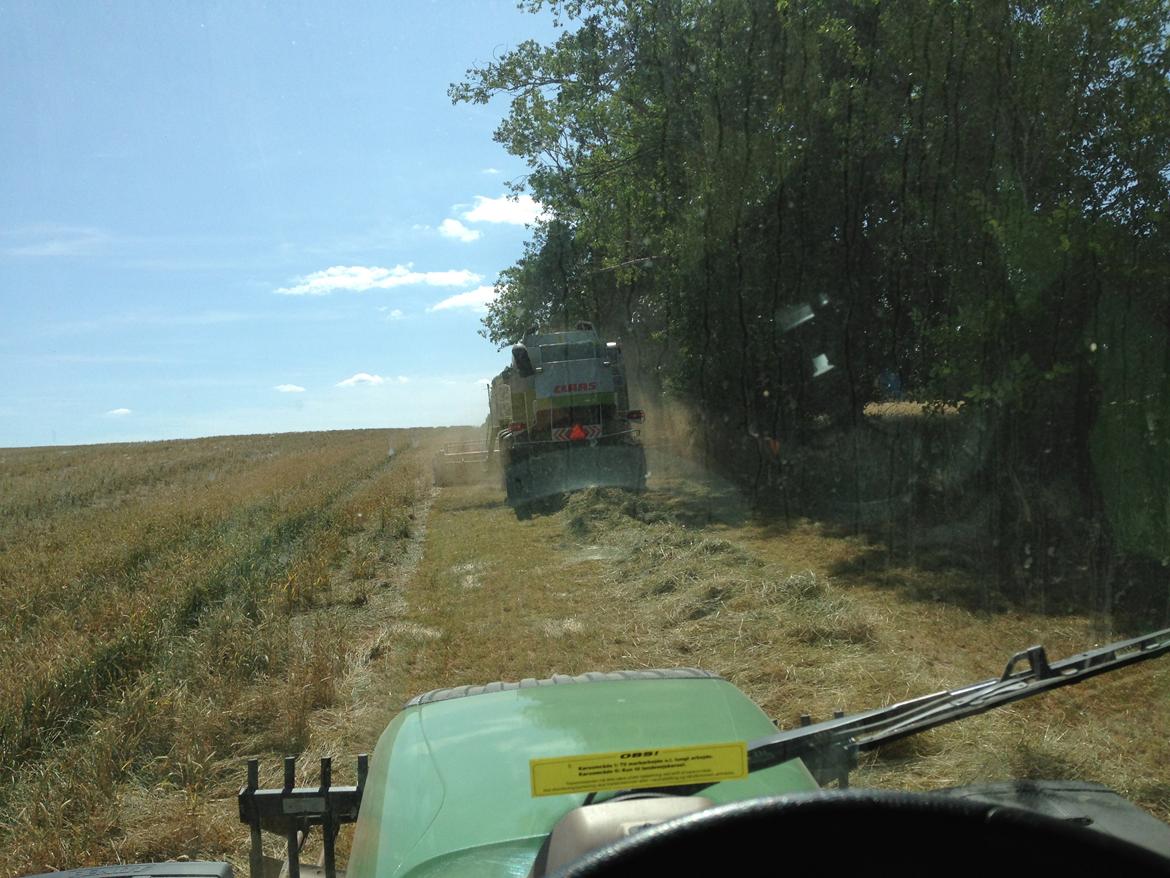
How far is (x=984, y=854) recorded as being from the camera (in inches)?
46.3

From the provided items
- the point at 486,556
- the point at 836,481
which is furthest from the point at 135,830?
the point at 836,481

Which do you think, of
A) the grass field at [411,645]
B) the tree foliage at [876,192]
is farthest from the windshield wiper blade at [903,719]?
the tree foliage at [876,192]

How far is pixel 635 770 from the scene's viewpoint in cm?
190

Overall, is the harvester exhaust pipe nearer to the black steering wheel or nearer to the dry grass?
the black steering wheel

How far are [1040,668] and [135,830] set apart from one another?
391cm

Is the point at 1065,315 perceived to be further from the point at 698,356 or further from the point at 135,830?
the point at 135,830

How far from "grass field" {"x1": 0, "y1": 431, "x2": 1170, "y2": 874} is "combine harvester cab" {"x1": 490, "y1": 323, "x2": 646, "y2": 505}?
2.88m

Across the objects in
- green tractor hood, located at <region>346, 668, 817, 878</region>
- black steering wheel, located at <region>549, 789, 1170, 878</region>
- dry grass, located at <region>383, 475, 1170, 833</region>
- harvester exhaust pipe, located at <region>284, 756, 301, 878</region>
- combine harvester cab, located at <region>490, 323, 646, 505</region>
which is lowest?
dry grass, located at <region>383, 475, 1170, 833</region>

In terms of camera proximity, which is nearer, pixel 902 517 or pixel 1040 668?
pixel 1040 668

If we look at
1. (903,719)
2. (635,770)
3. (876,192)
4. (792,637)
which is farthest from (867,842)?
(876,192)

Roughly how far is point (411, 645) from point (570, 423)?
9.65 metres

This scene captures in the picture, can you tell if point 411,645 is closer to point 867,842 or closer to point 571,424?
point 867,842

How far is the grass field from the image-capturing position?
4629mm

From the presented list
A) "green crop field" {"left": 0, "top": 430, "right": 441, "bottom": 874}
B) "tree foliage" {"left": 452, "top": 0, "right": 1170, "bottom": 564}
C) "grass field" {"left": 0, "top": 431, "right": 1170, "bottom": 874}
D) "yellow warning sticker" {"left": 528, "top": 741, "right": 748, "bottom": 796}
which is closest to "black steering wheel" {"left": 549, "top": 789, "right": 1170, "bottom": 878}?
"yellow warning sticker" {"left": 528, "top": 741, "right": 748, "bottom": 796}
